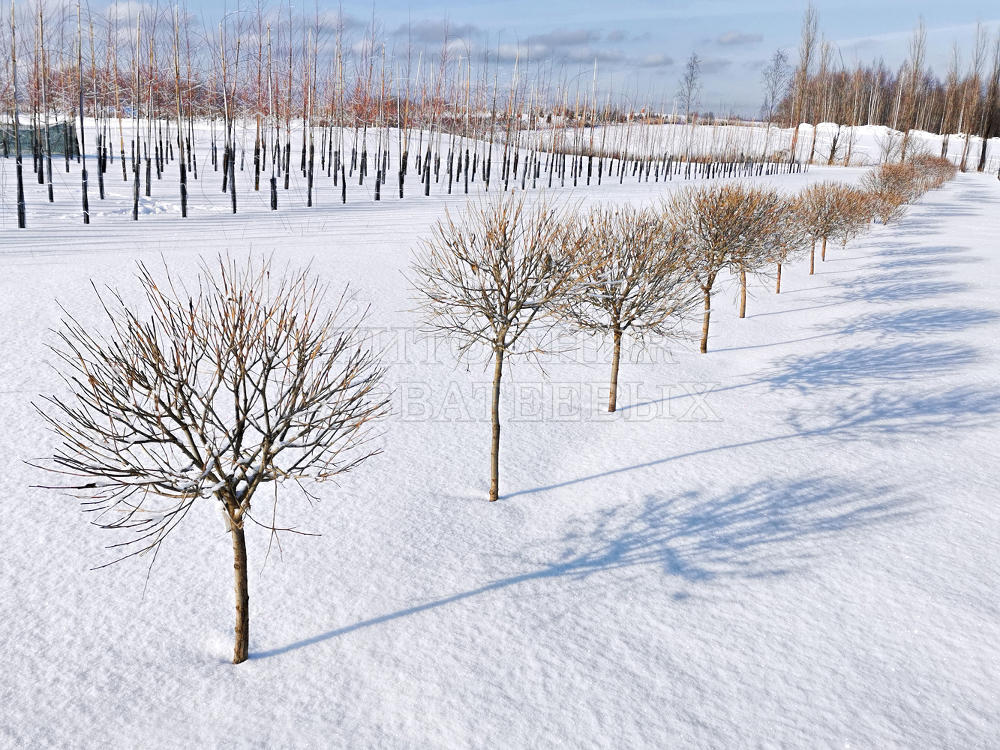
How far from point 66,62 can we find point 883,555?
38.7 meters

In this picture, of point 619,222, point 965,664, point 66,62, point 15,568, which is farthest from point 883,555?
point 66,62

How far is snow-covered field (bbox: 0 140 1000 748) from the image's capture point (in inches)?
263

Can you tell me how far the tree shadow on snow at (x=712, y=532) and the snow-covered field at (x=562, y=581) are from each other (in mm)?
54

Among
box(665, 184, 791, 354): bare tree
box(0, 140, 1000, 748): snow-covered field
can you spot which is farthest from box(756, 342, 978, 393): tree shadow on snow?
box(665, 184, 791, 354): bare tree

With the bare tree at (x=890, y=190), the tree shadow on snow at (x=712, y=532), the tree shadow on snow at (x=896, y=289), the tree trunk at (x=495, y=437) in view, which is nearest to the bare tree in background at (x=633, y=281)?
the tree trunk at (x=495, y=437)

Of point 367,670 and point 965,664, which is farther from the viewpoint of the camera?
point 965,664

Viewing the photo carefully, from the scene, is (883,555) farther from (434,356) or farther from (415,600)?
(434,356)

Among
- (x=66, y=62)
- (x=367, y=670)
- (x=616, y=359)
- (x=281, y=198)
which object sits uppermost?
(x=66, y=62)

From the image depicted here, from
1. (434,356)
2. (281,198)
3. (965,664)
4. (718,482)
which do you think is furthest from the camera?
(281,198)

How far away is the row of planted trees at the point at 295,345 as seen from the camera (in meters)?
6.10

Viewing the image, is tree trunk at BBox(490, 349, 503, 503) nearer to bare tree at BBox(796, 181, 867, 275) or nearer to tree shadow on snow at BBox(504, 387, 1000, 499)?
tree shadow on snow at BBox(504, 387, 1000, 499)

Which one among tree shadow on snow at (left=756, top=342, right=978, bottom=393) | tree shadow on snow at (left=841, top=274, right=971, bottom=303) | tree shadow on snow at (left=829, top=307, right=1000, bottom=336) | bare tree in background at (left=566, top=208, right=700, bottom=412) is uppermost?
bare tree in background at (left=566, top=208, right=700, bottom=412)

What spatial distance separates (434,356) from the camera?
16609mm

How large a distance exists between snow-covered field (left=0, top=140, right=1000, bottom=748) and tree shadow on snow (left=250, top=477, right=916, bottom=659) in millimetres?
54
